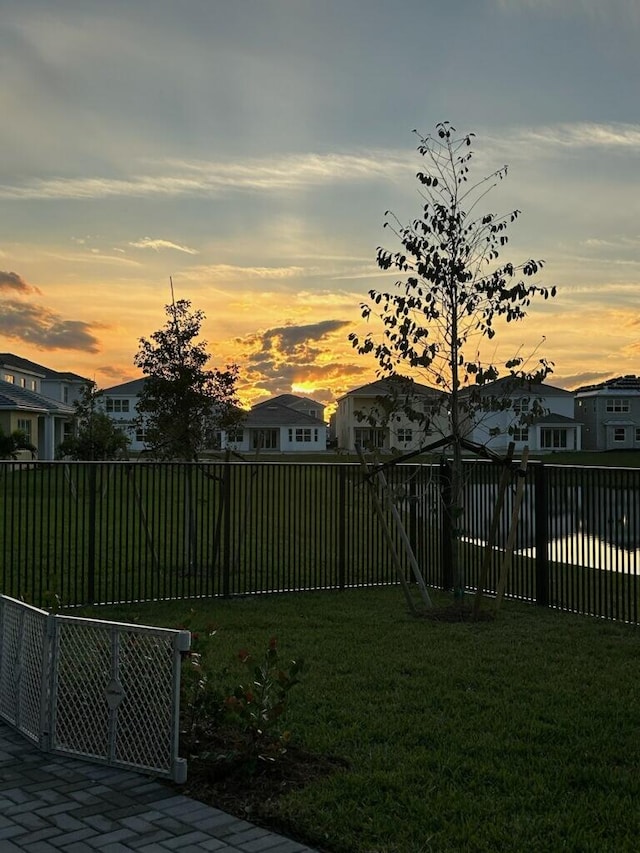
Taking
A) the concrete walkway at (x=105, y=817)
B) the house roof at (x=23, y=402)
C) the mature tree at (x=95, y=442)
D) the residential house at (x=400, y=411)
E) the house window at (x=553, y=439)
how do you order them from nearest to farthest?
the concrete walkway at (x=105, y=817), the residential house at (x=400, y=411), the mature tree at (x=95, y=442), the house roof at (x=23, y=402), the house window at (x=553, y=439)

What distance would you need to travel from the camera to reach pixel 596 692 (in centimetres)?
682

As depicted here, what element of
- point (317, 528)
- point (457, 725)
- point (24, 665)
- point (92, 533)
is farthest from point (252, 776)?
point (317, 528)

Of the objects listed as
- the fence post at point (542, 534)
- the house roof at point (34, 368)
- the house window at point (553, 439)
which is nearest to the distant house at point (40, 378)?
the house roof at point (34, 368)

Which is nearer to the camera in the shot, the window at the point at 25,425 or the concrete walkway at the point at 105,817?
the concrete walkway at the point at 105,817

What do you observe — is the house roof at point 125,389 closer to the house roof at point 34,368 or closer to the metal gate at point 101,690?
the house roof at point 34,368

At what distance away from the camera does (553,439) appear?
72375 millimetres

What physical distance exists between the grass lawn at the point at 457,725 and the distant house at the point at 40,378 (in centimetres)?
4903

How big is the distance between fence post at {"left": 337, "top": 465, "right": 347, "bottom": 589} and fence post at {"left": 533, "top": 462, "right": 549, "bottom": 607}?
2.59 m

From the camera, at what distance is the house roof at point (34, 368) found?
58.7m

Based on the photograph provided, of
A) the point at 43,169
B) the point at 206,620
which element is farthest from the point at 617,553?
the point at 43,169

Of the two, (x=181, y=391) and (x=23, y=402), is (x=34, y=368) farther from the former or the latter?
(x=181, y=391)

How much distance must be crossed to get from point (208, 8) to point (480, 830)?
10.6 metres

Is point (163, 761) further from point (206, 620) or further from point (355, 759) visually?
point (206, 620)

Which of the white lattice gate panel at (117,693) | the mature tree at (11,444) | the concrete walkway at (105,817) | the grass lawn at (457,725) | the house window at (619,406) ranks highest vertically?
the house window at (619,406)
